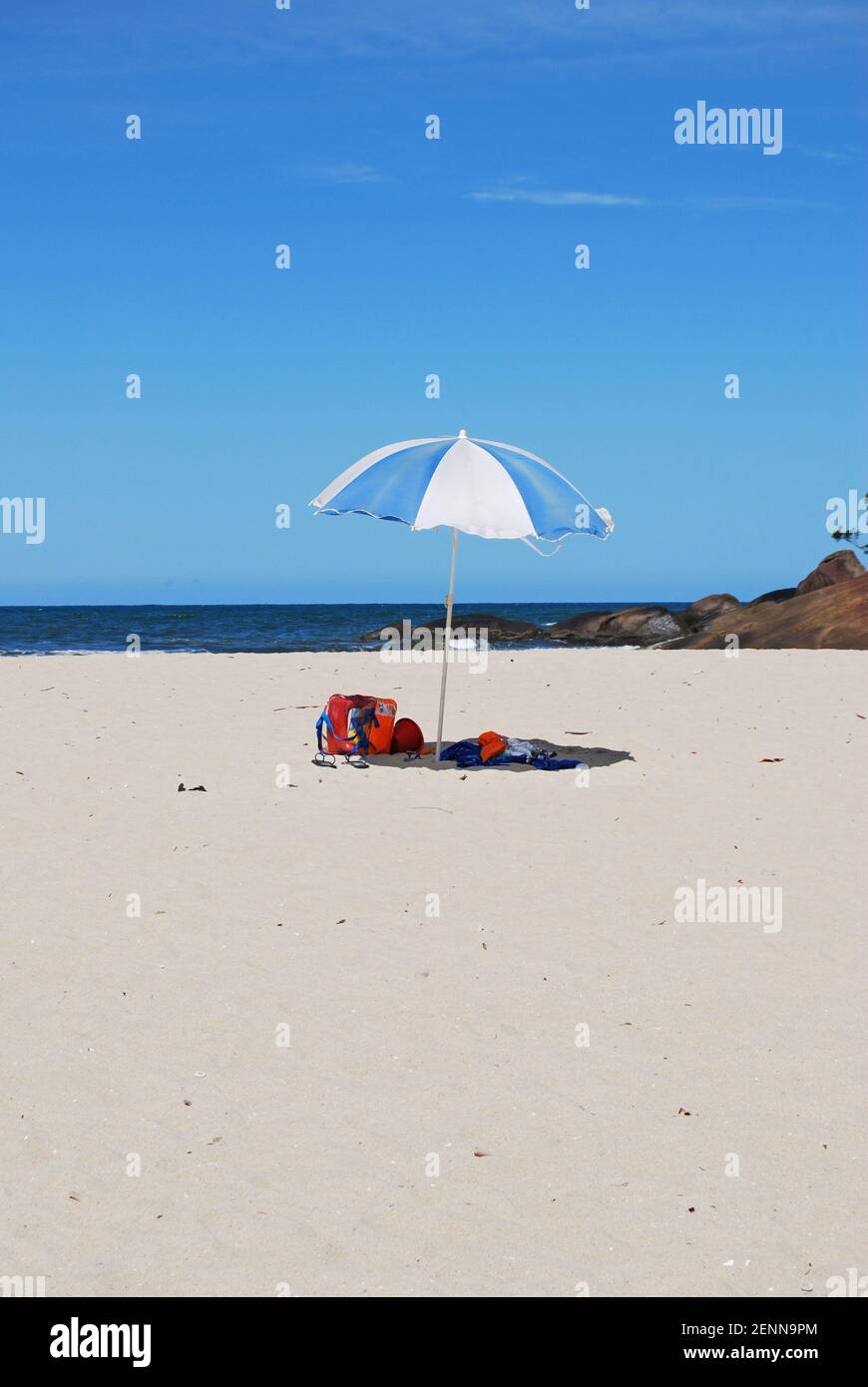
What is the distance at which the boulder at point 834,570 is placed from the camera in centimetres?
3247

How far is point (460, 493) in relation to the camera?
10219mm

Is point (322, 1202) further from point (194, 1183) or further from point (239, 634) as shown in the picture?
point (239, 634)

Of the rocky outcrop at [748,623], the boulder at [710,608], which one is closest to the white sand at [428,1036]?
the rocky outcrop at [748,623]

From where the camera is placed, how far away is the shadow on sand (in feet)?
36.4

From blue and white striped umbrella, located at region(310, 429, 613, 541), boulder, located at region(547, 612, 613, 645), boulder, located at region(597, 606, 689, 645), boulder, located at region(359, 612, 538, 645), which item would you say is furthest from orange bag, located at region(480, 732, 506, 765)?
boulder, located at region(359, 612, 538, 645)

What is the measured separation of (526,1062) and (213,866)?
10.7 ft

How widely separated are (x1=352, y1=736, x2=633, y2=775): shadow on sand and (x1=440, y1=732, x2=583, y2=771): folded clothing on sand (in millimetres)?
50

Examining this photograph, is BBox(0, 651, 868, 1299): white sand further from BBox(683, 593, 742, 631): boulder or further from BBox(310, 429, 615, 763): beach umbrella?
BBox(683, 593, 742, 631): boulder

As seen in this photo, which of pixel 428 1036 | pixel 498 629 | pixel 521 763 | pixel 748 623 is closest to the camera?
pixel 428 1036

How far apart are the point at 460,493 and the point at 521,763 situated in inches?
101

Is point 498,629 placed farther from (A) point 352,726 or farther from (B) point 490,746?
(B) point 490,746

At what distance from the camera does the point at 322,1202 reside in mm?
3934

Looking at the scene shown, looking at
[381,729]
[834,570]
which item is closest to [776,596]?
[834,570]
